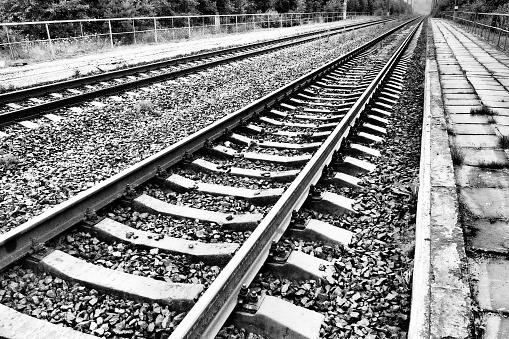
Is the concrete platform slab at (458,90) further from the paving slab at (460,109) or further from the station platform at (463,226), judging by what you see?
the station platform at (463,226)

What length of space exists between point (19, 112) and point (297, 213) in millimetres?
5752

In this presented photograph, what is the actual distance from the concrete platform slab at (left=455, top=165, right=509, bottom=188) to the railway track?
3.23 ft

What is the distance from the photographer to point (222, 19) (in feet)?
96.5

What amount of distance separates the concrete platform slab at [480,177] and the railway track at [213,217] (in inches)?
38.8

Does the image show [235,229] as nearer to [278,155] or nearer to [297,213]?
[297,213]

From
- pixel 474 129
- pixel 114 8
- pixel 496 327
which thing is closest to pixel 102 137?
pixel 496 327

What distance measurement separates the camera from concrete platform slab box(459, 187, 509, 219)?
12.7 feet

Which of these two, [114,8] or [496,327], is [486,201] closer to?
[496,327]

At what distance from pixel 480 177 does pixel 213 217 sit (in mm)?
3066

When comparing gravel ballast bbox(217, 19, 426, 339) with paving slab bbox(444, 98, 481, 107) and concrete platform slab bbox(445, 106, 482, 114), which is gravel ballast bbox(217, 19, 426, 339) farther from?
paving slab bbox(444, 98, 481, 107)

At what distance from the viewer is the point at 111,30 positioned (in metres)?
19.6

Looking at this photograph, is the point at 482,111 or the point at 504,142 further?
the point at 482,111

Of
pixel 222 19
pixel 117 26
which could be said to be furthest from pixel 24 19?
pixel 222 19

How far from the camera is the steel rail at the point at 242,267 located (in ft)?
7.53
